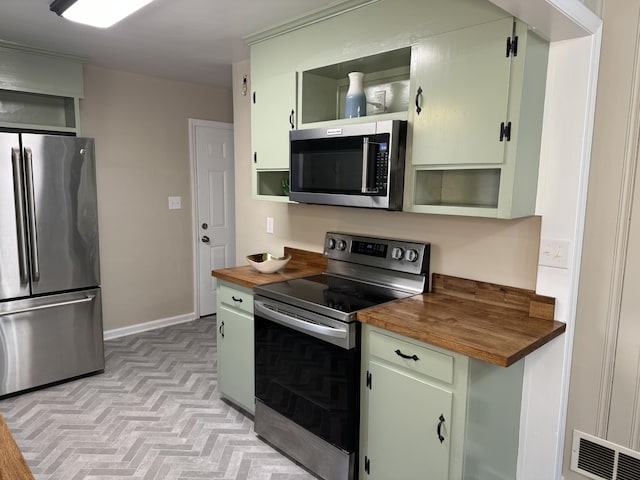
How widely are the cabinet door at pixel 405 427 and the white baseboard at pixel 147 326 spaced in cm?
291

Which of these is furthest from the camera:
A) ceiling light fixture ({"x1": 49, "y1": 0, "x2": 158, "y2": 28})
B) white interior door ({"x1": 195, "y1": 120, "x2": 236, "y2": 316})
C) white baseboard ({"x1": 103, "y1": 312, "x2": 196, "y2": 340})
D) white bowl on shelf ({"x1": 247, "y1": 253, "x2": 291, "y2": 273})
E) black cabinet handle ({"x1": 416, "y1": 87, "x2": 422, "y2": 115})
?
white interior door ({"x1": 195, "y1": 120, "x2": 236, "y2": 316})

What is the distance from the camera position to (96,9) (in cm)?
229

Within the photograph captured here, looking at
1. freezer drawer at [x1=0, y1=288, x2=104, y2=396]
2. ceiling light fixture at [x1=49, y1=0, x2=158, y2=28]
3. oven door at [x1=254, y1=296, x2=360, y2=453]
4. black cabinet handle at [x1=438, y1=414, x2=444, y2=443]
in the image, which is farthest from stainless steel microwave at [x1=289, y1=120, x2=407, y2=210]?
freezer drawer at [x1=0, y1=288, x2=104, y2=396]

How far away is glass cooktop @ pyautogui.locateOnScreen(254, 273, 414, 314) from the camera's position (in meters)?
2.08

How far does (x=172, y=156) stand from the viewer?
4.29 m

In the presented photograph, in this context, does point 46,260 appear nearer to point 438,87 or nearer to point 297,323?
point 297,323

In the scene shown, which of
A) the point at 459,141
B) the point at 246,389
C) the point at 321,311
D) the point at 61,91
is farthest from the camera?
the point at 61,91

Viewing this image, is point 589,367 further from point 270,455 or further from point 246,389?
point 246,389

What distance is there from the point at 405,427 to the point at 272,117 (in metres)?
1.89

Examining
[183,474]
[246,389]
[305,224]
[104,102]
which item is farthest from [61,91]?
[183,474]

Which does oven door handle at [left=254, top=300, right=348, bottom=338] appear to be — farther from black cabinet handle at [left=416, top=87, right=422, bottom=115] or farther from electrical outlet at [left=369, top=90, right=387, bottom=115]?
electrical outlet at [left=369, top=90, right=387, bottom=115]

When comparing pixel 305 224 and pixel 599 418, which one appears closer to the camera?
pixel 599 418

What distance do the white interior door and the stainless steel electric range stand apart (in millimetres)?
2258

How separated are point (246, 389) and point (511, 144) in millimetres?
1985
